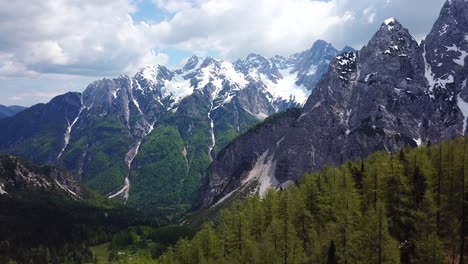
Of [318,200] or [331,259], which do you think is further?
[318,200]

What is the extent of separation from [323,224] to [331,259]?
26.8 m

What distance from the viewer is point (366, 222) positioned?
70688mm

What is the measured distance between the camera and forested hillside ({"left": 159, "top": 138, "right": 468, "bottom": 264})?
65562 millimetres

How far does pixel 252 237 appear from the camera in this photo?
97.9 metres

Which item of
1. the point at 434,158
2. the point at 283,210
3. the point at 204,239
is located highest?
the point at 434,158

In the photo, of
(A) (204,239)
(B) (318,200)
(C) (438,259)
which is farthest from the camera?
(A) (204,239)

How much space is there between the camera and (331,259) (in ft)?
211

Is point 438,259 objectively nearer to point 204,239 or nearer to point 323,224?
point 323,224

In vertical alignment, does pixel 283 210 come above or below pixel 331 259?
above

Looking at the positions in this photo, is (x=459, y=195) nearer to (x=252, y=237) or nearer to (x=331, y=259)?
(x=331, y=259)

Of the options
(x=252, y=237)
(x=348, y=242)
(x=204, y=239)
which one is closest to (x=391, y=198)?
(x=348, y=242)

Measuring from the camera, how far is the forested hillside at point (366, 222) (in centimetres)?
6556

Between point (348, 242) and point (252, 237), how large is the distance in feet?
110

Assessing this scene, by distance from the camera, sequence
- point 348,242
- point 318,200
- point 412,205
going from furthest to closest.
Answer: point 318,200
point 412,205
point 348,242
